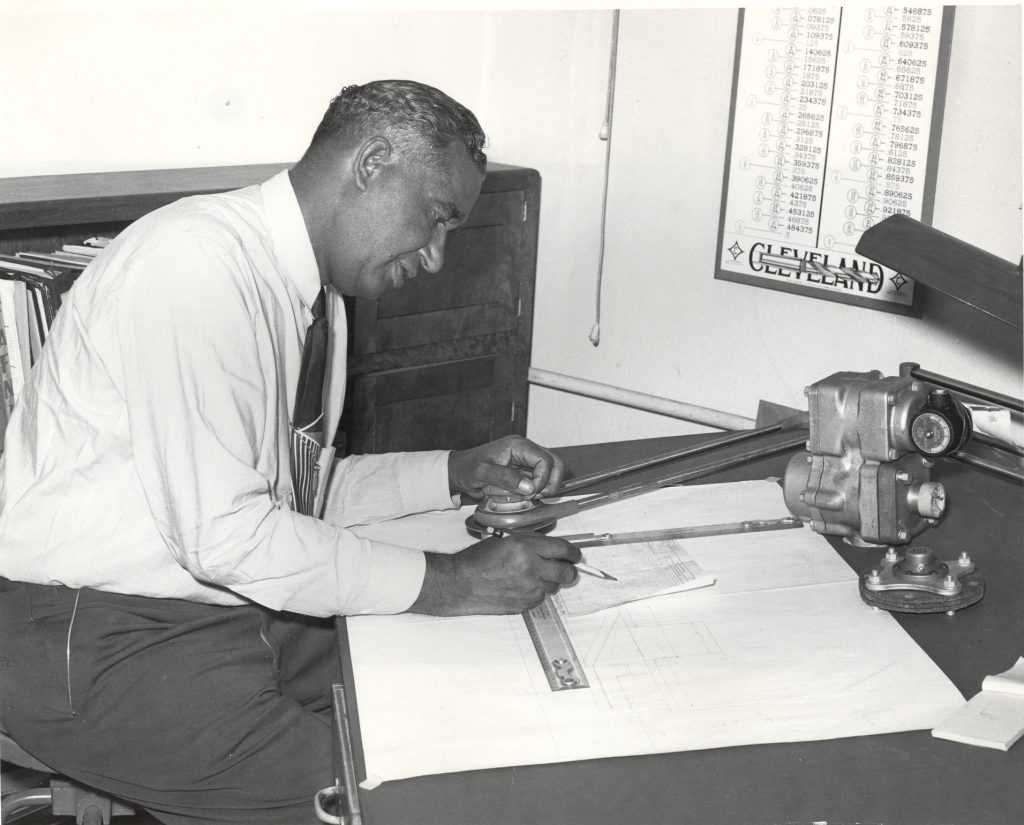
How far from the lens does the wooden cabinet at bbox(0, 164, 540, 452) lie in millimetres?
2836

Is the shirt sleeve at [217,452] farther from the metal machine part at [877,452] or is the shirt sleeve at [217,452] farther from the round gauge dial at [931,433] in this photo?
the round gauge dial at [931,433]

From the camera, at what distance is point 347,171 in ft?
5.51

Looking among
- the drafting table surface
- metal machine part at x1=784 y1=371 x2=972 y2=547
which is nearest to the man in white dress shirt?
the drafting table surface

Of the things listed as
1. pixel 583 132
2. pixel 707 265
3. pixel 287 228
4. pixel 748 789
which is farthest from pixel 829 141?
pixel 748 789

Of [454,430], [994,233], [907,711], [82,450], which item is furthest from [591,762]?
[454,430]

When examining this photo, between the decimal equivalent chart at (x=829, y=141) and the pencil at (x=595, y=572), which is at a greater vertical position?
the decimal equivalent chart at (x=829, y=141)

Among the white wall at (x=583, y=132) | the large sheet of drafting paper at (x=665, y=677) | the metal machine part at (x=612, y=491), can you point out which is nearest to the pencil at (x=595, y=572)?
the large sheet of drafting paper at (x=665, y=677)

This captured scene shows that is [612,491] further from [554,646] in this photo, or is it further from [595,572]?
[554,646]

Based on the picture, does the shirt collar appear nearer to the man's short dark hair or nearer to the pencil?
the man's short dark hair

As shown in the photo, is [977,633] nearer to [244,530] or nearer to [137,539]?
[244,530]

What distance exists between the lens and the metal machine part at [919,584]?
1554 millimetres

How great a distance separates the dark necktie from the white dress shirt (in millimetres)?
60

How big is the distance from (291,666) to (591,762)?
69cm

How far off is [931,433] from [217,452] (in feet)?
3.18
